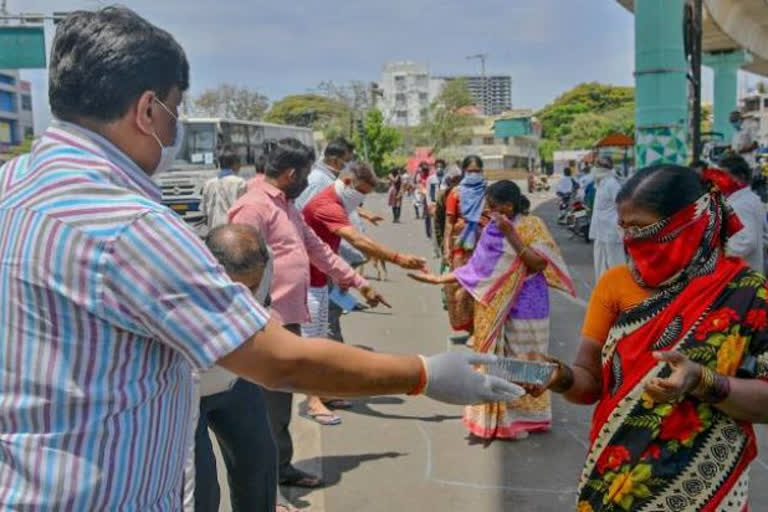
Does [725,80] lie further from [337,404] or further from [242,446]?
[242,446]

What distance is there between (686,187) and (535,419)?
312cm

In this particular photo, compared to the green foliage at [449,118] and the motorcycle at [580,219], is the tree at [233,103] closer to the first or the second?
the green foliage at [449,118]

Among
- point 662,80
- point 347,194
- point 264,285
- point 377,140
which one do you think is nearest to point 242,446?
point 264,285

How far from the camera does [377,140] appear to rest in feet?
144

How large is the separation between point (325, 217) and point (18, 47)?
12.0 meters

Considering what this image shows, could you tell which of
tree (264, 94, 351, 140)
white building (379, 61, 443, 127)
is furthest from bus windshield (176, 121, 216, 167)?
white building (379, 61, 443, 127)

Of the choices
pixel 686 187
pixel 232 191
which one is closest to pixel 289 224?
pixel 686 187

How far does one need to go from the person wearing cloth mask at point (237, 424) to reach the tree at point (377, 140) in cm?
3917

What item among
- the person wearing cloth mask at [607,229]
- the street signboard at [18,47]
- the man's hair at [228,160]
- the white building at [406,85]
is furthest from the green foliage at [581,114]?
the man's hair at [228,160]

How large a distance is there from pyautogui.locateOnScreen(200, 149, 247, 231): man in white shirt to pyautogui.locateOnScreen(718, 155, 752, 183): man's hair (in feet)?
14.2

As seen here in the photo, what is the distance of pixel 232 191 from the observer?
8008mm

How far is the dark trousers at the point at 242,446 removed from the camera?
293 centimetres

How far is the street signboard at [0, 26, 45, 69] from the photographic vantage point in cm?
1465

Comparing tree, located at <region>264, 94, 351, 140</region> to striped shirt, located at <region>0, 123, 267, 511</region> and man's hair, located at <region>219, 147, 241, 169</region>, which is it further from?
striped shirt, located at <region>0, 123, 267, 511</region>
